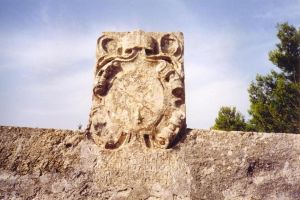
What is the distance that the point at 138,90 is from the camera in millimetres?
2398

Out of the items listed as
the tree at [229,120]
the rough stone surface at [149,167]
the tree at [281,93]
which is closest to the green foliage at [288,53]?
the tree at [281,93]

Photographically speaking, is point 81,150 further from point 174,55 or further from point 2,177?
point 174,55

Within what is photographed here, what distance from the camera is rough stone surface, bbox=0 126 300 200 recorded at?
7.04ft

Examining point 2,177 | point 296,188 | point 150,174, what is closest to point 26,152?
point 2,177

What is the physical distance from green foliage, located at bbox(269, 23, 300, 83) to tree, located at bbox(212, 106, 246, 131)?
6.94 feet

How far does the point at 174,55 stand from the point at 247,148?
3.00ft

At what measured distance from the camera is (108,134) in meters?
2.28

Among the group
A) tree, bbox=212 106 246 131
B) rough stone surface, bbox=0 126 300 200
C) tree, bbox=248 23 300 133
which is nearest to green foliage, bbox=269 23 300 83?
tree, bbox=248 23 300 133

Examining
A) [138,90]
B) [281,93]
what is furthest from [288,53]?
[138,90]

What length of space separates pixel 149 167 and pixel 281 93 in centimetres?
861

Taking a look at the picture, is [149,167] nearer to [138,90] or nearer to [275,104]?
[138,90]

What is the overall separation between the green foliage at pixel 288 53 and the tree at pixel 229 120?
6.94 feet

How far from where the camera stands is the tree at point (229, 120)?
34.3 feet

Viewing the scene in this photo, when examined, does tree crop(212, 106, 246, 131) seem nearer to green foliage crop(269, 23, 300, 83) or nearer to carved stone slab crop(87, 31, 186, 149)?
green foliage crop(269, 23, 300, 83)
